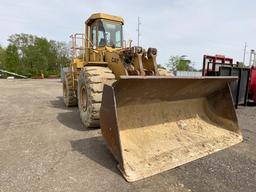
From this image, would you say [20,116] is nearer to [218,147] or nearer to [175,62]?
[218,147]

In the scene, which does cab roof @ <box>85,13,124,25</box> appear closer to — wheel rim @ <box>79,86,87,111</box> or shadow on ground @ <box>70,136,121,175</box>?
wheel rim @ <box>79,86,87,111</box>

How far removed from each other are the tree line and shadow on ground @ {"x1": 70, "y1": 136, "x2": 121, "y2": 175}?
38933 millimetres

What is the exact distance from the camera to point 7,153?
11.6 feet

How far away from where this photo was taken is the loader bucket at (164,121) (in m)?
3.00

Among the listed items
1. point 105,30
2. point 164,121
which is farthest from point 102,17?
point 164,121

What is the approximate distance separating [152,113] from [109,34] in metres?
2.98

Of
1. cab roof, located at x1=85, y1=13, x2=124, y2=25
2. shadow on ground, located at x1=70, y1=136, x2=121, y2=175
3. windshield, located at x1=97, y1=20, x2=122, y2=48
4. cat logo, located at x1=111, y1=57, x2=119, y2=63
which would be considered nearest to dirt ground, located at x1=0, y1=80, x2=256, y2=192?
shadow on ground, located at x1=70, y1=136, x2=121, y2=175

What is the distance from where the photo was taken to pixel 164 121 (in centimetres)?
402

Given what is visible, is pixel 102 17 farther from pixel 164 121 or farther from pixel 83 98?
pixel 164 121

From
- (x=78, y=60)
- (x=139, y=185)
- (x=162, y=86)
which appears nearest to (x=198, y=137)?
(x=162, y=86)

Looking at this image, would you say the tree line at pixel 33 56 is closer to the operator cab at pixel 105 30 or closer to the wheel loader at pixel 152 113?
the operator cab at pixel 105 30

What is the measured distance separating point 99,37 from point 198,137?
3.66 m

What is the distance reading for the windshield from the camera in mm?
5953

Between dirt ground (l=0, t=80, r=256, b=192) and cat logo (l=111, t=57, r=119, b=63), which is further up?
cat logo (l=111, t=57, r=119, b=63)
